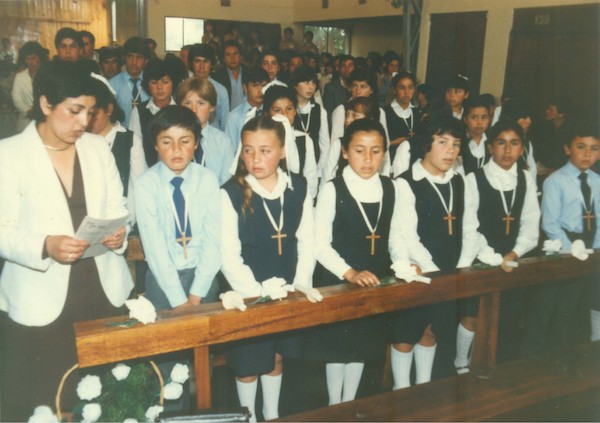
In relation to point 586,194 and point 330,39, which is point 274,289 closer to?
point 586,194

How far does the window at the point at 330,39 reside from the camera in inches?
535

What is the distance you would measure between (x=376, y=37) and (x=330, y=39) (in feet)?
3.59

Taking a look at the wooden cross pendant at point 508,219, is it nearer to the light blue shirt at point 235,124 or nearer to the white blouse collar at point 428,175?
the white blouse collar at point 428,175

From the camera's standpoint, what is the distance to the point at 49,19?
34.1 ft

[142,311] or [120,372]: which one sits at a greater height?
[142,311]

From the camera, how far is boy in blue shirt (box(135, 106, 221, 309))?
2514mm

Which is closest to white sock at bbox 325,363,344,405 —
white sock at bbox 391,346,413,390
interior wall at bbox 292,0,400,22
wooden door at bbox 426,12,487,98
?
white sock at bbox 391,346,413,390

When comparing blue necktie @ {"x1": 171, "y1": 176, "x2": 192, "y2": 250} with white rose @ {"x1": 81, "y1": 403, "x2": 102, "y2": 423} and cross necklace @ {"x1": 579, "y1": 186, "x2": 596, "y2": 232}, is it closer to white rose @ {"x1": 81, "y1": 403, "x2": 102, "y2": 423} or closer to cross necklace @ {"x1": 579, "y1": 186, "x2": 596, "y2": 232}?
white rose @ {"x1": 81, "y1": 403, "x2": 102, "y2": 423}

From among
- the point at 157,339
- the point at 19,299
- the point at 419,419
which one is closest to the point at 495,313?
the point at 419,419

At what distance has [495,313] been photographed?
2645 millimetres

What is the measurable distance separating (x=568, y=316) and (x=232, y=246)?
87.1 inches

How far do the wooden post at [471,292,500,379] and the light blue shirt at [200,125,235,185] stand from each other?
1.78 m

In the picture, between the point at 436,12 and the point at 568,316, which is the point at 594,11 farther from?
the point at 568,316

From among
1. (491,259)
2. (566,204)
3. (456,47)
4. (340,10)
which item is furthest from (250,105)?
(340,10)
